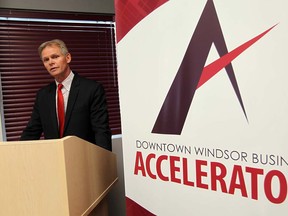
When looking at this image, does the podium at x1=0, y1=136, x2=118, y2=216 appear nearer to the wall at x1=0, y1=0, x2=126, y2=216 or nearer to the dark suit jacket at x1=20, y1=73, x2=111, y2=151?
the dark suit jacket at x1=20, y1=73, x2=111, y2=151

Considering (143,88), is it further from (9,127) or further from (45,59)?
(9,127)

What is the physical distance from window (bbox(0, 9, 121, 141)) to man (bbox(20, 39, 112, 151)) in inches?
36.8

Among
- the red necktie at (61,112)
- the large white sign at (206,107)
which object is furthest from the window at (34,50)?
the large white sign at (206,107)

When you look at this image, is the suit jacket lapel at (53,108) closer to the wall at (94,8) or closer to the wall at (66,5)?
the wall at (94,8)

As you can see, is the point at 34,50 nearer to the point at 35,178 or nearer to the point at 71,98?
the point at 71,98

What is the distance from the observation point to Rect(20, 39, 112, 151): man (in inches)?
66.7

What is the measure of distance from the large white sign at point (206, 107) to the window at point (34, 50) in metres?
1.68

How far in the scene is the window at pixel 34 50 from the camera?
2.54 metres

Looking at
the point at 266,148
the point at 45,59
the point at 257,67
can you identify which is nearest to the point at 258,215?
the point at 266,148

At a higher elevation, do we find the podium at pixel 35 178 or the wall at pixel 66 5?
the wall at pixel 66 5

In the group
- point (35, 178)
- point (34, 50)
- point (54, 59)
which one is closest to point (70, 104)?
point (54, 59)

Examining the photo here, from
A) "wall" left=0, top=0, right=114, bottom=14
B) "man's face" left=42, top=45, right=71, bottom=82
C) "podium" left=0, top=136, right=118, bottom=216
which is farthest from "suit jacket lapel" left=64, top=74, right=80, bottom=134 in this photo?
"wall" left=0, top=0, right=114, bottom=14

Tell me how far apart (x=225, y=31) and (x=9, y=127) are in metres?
2.18

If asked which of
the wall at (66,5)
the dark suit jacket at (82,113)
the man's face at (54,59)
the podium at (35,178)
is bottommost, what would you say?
the podium at (35,178)
